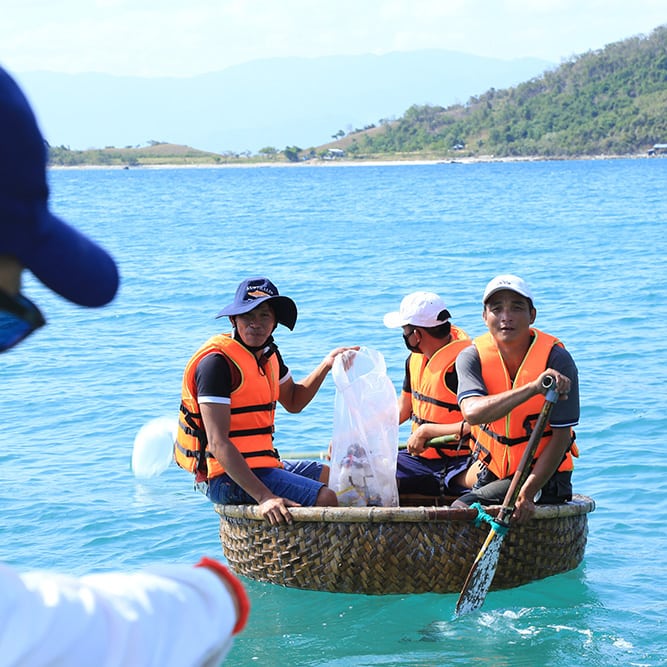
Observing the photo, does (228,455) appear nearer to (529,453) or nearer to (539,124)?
(529,453)

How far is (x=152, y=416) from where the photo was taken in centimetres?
1075

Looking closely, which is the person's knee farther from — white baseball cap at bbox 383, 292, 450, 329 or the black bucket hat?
white baseball cap at bbox 383, 292, 450, 329

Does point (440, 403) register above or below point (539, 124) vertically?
below

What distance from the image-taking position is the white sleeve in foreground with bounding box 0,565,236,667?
0.95 metres

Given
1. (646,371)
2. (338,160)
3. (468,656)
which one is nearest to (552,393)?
(468,656)

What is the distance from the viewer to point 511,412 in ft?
18.2

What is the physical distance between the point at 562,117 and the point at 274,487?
403 feet

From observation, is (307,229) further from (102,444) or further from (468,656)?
(468,656)

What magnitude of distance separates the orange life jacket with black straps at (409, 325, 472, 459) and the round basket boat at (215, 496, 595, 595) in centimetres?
79

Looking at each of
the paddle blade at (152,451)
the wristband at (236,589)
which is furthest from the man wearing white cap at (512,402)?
the wristband at (236,589)

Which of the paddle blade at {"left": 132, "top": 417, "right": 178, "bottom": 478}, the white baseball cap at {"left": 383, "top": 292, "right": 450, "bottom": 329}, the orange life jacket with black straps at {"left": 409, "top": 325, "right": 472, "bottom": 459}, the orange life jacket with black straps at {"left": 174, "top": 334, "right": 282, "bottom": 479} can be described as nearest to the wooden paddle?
the orange life jacket with black straps at {"left": 409, "top": 325, "right": 472, "bottom": 459}

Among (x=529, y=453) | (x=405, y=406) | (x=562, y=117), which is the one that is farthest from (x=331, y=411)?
(x=562, y=117)

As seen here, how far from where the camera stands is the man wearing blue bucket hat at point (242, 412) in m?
5.62

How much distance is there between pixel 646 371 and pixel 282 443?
4435mm
